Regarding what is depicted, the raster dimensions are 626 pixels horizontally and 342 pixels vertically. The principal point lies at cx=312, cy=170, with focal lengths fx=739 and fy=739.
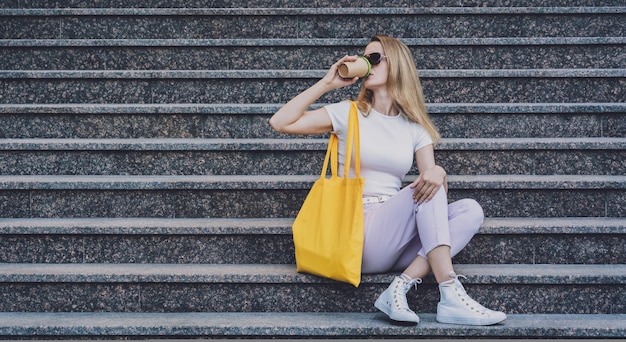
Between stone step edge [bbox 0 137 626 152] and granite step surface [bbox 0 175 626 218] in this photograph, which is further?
stone step edge [bbox 0 137 626 152]

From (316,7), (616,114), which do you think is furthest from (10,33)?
(616,114)

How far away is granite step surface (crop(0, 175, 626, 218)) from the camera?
3180 millimetres

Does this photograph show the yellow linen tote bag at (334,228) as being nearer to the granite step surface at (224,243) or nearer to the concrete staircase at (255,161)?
the concrete staircase at (255,161)

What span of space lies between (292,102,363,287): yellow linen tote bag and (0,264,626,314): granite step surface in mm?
112

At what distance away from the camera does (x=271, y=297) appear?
2.85 metres

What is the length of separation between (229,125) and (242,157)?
31 centimetres

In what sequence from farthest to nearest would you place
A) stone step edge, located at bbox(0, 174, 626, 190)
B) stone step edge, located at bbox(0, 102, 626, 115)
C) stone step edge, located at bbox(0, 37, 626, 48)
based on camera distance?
stone step edge, located at bbox(0, 37, 626, 48)
stone step edge, located at bbox(0, 102, 626, 115)
stone step edge, located at bbox(0, 174, 626, 190)

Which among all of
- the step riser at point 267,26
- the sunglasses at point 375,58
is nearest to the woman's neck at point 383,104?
the sunglasses at point 375,58

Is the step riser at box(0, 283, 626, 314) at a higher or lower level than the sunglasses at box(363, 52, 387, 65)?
lower

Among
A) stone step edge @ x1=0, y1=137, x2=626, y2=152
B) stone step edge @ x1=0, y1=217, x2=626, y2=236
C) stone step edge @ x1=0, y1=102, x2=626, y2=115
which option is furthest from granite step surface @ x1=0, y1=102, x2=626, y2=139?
stone step edge @ x1=0, y1=217, x2=626, y2=236

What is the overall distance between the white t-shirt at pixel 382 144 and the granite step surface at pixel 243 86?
3.43ft

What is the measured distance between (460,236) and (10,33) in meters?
3.06

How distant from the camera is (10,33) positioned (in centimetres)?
439

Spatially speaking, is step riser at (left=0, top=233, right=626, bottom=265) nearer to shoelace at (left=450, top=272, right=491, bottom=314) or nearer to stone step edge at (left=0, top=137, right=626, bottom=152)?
shoelace at (left=450, top=272, right=491, bottom=314)
